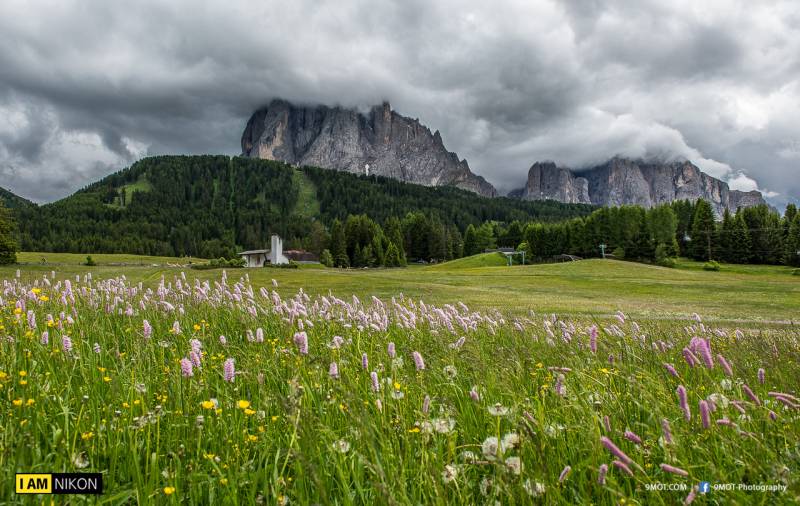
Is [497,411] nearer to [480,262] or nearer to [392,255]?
[480,262]

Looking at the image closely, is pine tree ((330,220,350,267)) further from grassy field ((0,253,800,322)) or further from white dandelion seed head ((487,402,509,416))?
white dandelion seed head ((487,402,509,416))

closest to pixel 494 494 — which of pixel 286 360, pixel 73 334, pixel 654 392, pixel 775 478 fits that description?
pixel 775 478

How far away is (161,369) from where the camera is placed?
16.3 feet

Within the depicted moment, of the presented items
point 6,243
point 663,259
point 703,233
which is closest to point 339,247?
point 6,243

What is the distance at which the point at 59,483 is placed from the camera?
2.49 meters

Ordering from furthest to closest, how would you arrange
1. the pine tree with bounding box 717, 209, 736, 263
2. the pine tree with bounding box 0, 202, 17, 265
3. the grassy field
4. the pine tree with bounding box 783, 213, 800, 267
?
the pine tree with bounding box 717, 209, 736, 263 → the pine tree with bounding box 783, 213, 800, 267 → the pine tree with bounding box 0, 202, 17, 265 → the grassy field

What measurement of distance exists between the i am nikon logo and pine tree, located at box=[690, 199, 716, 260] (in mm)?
118266

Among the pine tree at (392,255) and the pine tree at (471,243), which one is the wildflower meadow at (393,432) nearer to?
the pine tree at (392,255)

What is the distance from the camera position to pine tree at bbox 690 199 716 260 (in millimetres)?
98500

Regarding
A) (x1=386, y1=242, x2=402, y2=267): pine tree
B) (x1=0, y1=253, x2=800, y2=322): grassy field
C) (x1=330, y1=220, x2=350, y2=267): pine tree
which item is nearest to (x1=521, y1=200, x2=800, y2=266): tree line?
(x1=0, y1=253, x2=800, y2=322): grassy field

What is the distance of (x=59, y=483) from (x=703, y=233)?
395 feet

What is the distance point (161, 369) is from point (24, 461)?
2.29 m

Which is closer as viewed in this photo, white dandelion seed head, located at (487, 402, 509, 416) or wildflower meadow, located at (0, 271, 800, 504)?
wildflower meadow, located at (0, 271, 800, 504)

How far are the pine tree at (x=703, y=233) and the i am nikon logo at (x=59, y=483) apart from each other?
11827cm
